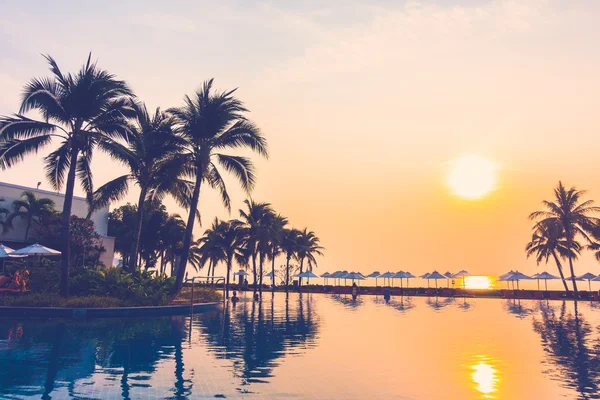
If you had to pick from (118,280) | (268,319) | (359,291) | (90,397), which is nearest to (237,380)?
(90,397)

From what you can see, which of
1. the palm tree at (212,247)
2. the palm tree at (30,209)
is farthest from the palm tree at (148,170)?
the palm tree at (212,247)

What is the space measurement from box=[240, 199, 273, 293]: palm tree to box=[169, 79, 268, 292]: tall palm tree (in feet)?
62.8

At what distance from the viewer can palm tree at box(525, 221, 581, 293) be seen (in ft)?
172

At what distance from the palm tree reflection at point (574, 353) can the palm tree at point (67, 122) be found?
71.8ft

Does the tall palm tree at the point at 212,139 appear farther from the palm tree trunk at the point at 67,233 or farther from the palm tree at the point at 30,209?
the palm tree at the point at 30,209

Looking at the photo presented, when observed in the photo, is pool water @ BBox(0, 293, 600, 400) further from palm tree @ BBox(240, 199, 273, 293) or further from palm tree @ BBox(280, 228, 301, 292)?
palm tree @ BBox(280, 228, 301, 292)

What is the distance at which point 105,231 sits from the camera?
4822 cm

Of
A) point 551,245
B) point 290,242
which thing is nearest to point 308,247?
point 290,242

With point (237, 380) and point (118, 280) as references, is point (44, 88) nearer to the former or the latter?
point (118, 280)

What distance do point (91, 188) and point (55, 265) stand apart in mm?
5545

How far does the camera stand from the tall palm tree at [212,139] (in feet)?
91.6

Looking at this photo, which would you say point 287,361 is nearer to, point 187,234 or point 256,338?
point 256,338

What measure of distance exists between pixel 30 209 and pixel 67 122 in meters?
17.1

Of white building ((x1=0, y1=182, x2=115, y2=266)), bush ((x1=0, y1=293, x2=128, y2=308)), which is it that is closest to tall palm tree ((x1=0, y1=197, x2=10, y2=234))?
white building ((x1=0, y1=182, x2=115, y2=266))
